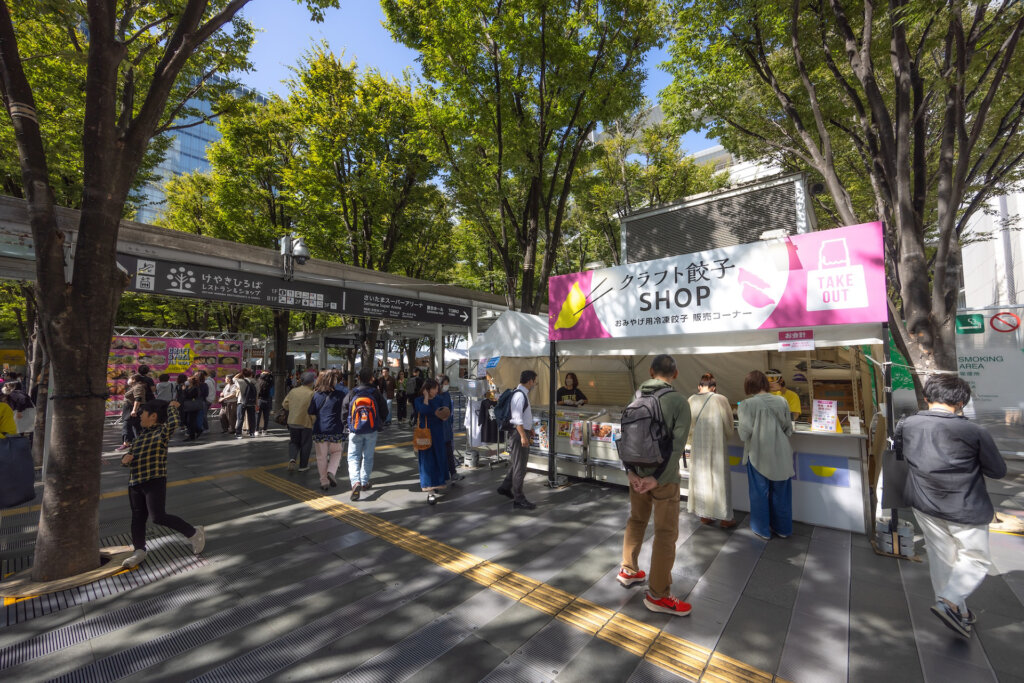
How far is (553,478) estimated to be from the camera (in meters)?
6.46

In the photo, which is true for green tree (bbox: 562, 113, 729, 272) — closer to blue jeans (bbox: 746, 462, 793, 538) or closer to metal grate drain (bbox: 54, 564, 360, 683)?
blue jeans (bbox: 746, 462, 793, 538)

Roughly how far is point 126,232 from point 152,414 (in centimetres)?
426

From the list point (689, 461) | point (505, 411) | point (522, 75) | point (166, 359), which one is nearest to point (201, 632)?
point (505, 411)

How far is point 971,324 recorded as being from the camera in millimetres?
8547

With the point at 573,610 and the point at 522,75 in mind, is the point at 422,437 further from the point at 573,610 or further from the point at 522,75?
the point at 522,75

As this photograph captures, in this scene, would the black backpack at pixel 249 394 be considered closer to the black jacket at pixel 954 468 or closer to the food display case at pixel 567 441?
the food display case at pixel 567 441

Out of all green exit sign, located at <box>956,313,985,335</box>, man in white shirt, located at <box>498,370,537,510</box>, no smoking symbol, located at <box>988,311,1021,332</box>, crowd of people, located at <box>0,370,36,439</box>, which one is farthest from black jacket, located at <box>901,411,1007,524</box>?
crowd of people, located at <box>0,370,36,439</box>

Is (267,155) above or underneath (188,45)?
above

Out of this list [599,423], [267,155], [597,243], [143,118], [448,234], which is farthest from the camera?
[597,243]

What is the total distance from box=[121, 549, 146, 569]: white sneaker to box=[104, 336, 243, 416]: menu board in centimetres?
973

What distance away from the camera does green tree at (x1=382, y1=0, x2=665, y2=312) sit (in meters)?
7.62

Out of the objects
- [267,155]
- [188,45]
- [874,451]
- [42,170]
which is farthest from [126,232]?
[874,451]

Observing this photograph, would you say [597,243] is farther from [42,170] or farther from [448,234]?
[42,170]

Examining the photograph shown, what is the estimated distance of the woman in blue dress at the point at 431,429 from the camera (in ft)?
18.9
